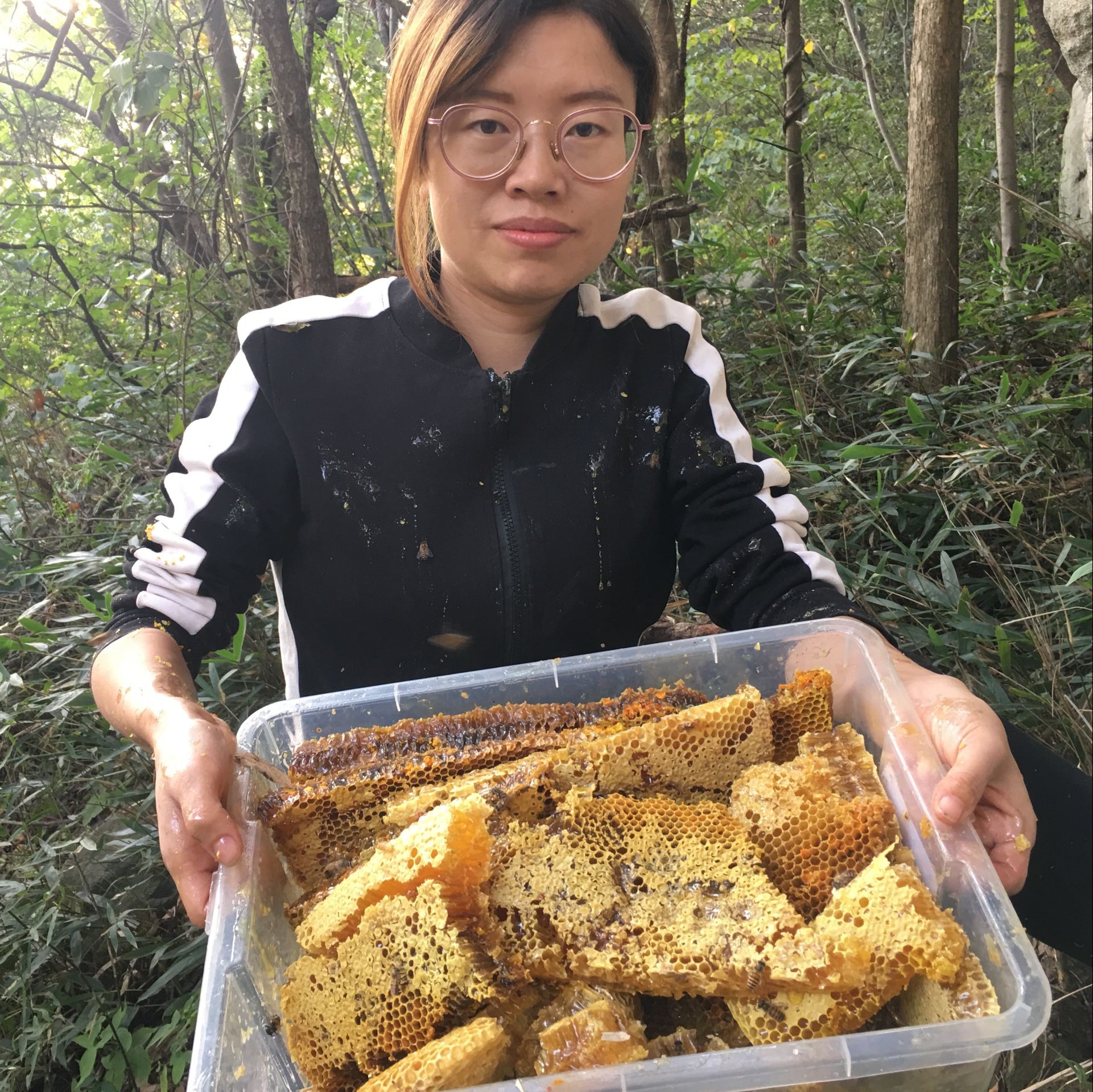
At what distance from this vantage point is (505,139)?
1.16 m

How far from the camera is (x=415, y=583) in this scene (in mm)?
1340

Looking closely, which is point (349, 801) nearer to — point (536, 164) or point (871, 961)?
point (871, 961)

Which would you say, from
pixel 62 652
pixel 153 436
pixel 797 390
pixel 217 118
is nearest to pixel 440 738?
pixel 62 652

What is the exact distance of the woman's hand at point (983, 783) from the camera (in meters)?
0.83

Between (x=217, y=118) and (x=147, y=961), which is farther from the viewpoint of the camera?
(x=217, y=118)

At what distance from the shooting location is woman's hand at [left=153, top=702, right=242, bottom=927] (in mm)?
825

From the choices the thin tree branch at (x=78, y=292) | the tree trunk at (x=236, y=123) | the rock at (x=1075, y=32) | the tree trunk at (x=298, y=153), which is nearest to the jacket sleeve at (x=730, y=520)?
the tree trunk at (x=298, y=153)

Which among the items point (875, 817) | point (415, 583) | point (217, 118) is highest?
point (217, 118)

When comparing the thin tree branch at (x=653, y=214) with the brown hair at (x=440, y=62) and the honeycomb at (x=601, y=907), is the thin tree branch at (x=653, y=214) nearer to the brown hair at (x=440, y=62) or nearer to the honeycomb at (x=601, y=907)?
the brown hair at (x=440, y=62)

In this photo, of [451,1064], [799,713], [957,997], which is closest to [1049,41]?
[799,713]

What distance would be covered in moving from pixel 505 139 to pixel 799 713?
84 centimetres

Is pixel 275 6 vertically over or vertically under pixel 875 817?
over

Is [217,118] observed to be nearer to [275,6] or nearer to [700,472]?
[275,6]

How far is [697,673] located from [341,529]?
0.59 meters
